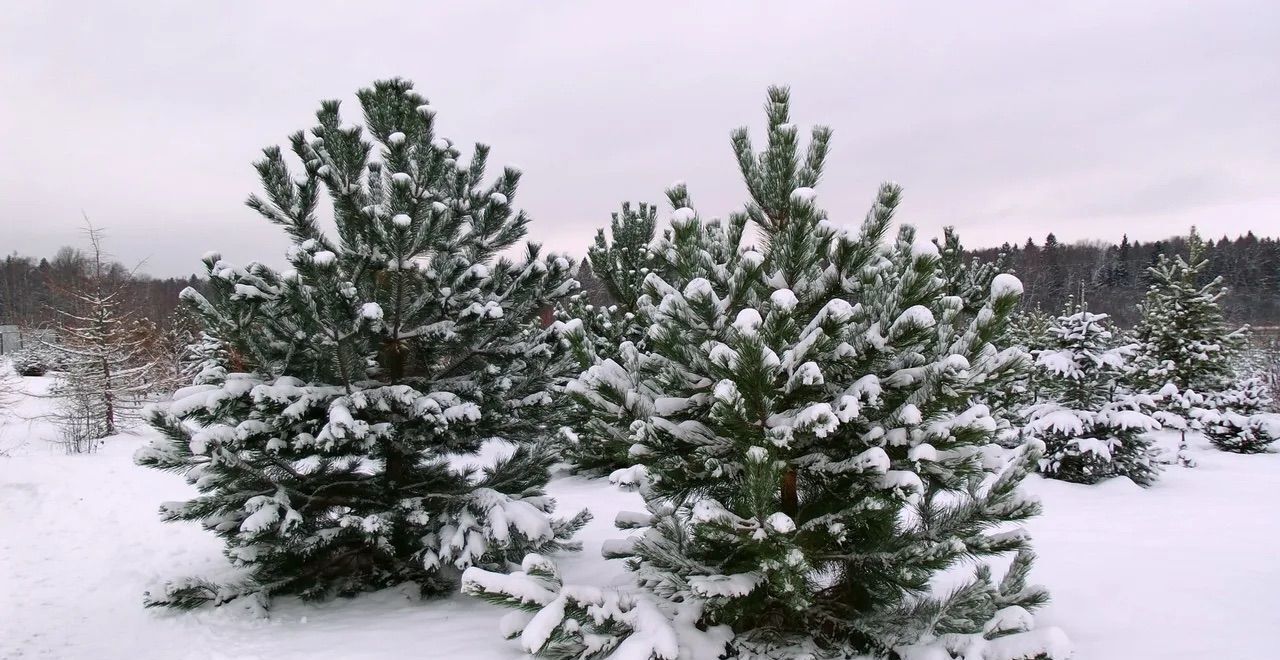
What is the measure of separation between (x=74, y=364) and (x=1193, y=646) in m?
23.6

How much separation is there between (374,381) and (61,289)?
19.0m

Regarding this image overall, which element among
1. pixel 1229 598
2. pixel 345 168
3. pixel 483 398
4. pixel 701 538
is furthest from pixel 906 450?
pixel 345 168

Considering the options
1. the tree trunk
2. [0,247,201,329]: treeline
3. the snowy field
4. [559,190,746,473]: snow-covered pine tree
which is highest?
[0,247,201,329]: treeline

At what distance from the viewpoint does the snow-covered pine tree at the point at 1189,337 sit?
1647 cm

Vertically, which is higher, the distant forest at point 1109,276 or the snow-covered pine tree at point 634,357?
the distant forest at point 1109,276

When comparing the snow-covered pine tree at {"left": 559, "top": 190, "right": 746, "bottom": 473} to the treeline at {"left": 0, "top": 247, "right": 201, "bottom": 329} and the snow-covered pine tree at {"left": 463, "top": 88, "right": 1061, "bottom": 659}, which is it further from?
the treeline at {"left": 0, "top": 247, "right": 201, "bottom": 329}

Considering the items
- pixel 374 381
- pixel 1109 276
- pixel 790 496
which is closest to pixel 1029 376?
pixel 790 496

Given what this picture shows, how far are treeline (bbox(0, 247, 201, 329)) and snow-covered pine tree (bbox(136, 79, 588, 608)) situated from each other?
7.35 meters

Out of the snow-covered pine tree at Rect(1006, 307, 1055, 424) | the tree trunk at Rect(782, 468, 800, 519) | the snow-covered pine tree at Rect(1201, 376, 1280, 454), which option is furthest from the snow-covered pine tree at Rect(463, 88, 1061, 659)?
the snow-covered pine tree at Rect(1201, 376, 1280, 454)

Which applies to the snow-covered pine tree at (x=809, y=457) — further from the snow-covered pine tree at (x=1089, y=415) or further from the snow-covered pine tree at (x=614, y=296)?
the snow-covered pine tree at (x=1089, y=415)

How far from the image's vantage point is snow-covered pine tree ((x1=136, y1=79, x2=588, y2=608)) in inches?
188

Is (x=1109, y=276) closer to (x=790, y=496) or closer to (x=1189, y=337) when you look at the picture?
(x=1189, y=337)

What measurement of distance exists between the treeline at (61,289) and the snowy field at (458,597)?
15.8 ft

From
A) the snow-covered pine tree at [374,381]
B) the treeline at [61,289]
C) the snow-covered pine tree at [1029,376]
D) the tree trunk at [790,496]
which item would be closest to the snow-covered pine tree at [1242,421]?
the snow-covered pine tree at [1029,376]
